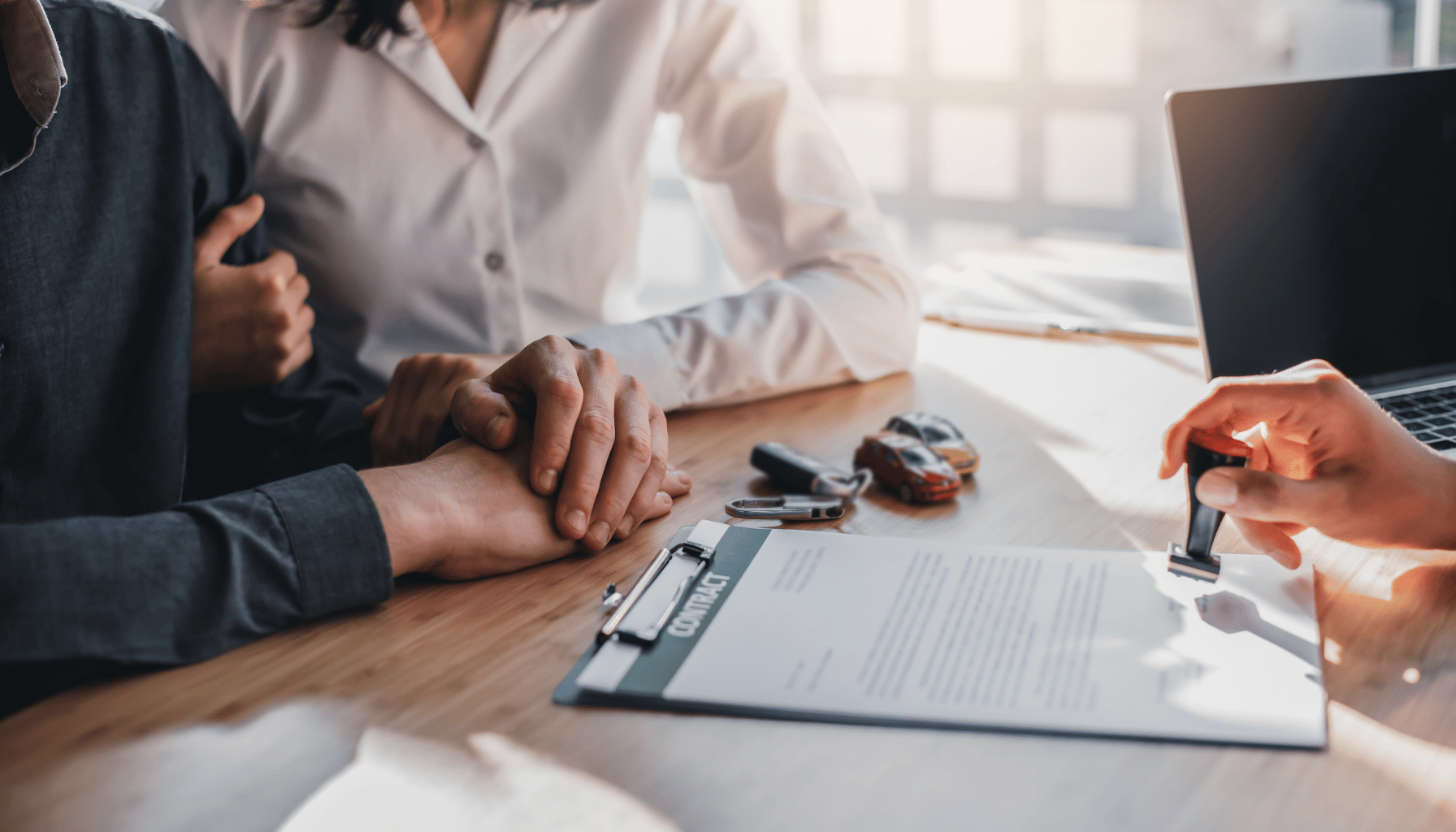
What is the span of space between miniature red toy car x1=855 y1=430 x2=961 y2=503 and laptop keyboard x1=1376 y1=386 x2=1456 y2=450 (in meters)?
0.40

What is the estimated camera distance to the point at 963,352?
4.42 ft

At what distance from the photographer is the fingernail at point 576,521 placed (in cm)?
79

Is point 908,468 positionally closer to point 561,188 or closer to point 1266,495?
point 1266,495

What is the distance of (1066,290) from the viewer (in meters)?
1.59

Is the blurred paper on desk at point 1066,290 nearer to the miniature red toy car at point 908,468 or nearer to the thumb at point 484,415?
the miniature red toy car at point 908,468

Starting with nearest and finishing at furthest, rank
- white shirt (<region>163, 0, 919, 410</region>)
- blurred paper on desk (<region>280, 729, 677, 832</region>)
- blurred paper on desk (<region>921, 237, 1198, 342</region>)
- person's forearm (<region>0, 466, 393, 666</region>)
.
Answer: blurred paper on desk (<region>280, 729, 677, 832</region>)
person's forearm (<region>0, 466, 393, 666</region>)
white shirt (<region>163, 0, 919, 410</region>)
blurred paper on desk (<region>921, 237, 1198, 342</region>)

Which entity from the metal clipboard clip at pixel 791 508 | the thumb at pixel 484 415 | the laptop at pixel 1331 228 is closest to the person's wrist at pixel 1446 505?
the laptop at pixel 1331 228

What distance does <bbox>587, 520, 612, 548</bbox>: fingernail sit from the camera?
805 millimetres

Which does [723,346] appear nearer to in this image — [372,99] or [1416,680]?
[372,99]

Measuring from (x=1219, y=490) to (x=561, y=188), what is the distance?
0.85 meters

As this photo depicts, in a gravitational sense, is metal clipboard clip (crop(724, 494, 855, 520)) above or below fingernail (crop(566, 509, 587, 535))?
below

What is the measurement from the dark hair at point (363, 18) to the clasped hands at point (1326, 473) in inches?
35.4

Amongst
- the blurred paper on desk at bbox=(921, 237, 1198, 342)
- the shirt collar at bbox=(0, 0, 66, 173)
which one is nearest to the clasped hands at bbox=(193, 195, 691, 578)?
the shirt collar at bbox=(0, 0, 66, 173)

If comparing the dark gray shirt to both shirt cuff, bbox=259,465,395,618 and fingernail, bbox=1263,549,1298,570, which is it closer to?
shirt cuff, bbox=259,465,395,618
